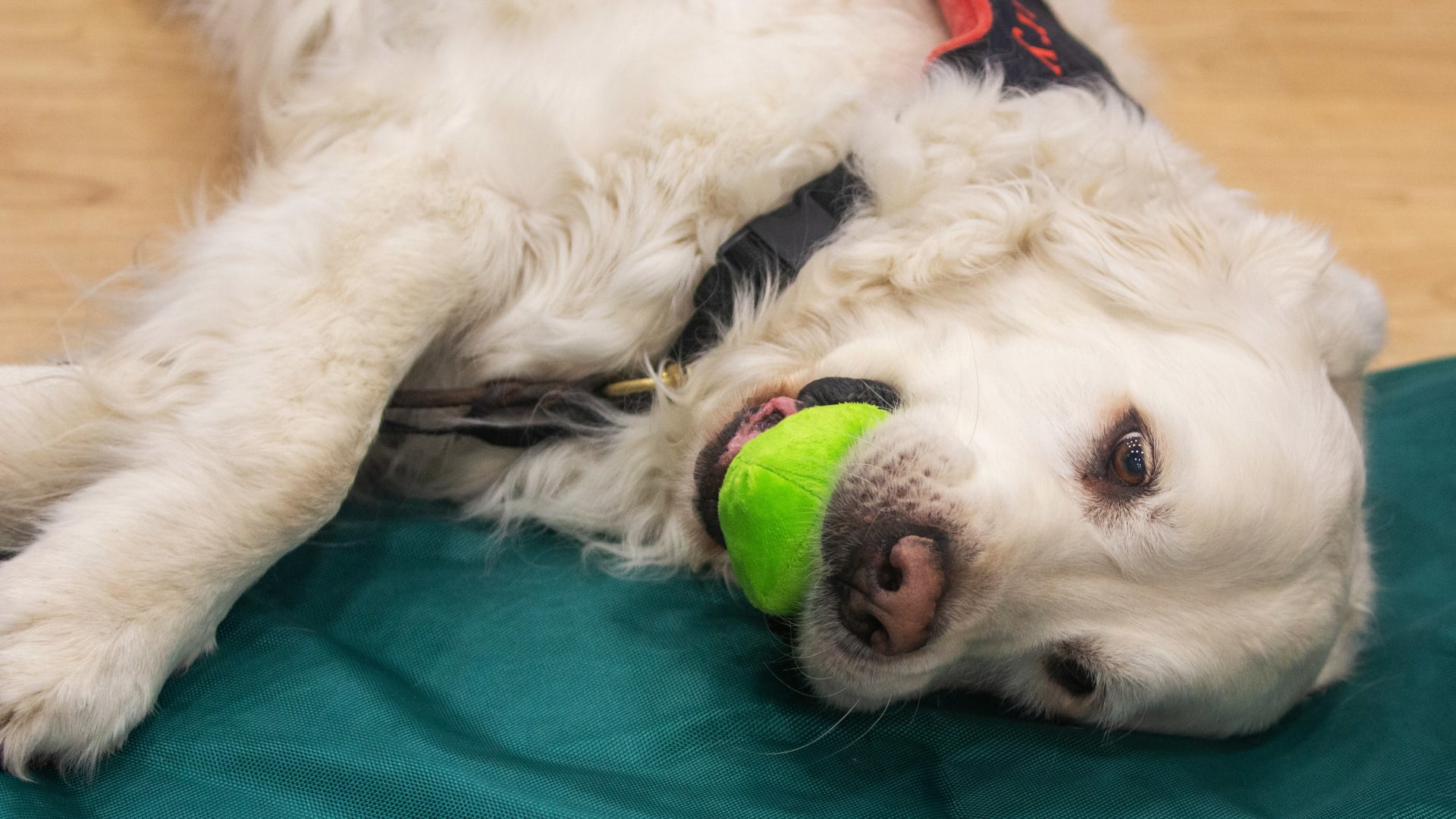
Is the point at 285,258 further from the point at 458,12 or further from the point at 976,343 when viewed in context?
the point at 976,343

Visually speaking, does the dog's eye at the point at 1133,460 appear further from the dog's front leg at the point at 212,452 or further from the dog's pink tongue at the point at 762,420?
the dog's front leg at the point at 212,452

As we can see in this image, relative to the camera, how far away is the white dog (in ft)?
4.25

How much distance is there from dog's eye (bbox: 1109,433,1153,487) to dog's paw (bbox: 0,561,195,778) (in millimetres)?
1192

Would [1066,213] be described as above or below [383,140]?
below

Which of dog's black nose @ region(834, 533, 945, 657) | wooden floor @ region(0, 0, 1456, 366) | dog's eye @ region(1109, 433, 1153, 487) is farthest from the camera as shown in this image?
wooden floor @ region(0, 0, 1456, 366)

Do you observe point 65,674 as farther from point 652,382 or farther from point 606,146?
point 606,146

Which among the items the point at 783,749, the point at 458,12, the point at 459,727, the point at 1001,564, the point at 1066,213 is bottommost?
the point at 783,749

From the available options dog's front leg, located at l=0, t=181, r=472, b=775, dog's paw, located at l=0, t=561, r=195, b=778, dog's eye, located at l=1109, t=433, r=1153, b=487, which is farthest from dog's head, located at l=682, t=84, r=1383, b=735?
dog's paw, located at l=0, t=561, r=195, b=778

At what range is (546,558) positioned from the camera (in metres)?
1.71

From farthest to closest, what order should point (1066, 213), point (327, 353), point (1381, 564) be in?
point (1381, 564) < point (1066, 213) < point (327, 353)

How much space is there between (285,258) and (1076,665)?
49.1 inches

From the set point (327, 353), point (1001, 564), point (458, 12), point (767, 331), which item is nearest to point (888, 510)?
point (1001, 564)

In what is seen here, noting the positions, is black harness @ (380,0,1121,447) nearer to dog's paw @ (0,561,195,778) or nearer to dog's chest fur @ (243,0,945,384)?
dog's chest fur @ (243,0,945,384)

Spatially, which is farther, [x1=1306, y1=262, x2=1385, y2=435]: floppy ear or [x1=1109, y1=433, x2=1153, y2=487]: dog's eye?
[x1=1306, y1=262, x2=1385, y2=435]: floppy ear
